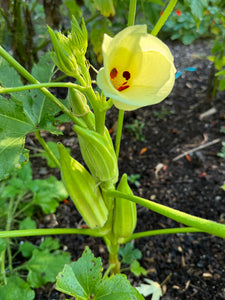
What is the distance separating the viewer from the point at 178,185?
1991mm

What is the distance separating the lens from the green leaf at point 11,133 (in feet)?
3.11

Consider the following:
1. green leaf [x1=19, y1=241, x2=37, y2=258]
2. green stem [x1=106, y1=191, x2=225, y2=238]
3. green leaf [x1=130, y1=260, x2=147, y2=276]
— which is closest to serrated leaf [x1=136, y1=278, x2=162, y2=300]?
green leaf [x1=130, y1=260, x2=147, y2=276]

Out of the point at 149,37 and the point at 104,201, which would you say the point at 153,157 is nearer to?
the point at 104,201

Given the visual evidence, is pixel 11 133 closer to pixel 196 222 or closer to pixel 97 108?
pixel 97 108

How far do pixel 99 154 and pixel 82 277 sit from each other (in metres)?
0.41

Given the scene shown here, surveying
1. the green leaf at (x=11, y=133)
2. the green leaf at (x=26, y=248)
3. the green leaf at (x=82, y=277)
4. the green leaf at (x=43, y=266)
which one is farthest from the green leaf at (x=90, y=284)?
the green leaf at (x=26, y=248)

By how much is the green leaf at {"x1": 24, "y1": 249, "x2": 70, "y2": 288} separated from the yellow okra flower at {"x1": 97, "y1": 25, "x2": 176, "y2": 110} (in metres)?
1.08

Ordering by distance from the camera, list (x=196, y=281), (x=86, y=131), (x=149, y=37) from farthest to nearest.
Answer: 1. (x=196, y=281)
2. (x=86, y=131)
3. (x=149, y=37)

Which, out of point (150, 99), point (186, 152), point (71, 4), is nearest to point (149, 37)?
point (150, 99)

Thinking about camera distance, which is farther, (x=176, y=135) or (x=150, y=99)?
(x=176, y=135)

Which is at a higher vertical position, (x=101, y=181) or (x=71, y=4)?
(x=71, y=4)

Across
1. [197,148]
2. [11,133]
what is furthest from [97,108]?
[197,148]

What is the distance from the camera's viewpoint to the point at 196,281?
148 cm

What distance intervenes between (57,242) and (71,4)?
4.92 feet
